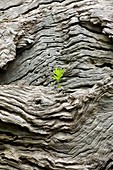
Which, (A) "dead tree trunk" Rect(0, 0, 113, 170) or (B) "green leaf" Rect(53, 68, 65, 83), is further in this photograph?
(B) "green leaf" Rect(53, 68, 65, 83)

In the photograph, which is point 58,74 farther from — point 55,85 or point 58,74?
point 55,85

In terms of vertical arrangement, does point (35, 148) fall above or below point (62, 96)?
below

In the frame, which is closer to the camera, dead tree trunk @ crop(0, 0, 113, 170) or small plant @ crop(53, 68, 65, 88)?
dead tree trunk @ crop(0, 0, 113, 170)

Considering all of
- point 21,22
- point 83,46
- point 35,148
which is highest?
point 21,22

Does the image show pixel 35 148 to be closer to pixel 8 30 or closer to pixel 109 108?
pixel 109 108

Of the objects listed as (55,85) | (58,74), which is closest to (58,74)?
(58,74)

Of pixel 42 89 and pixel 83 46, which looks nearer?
pixel 42 89

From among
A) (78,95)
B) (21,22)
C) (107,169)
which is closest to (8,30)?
(21,22)

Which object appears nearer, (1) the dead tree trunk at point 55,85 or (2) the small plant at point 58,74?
(1) the dead tree trunk at point 55,85
